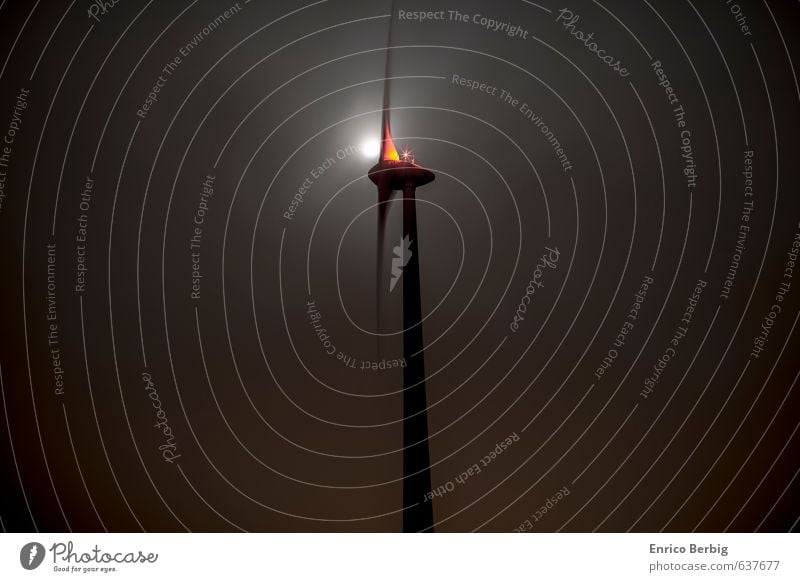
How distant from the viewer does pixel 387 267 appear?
1.60m

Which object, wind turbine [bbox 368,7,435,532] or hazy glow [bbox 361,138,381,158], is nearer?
wind turbine [bbox 368,7,435,532]

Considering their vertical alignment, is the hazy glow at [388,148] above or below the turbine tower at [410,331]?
above

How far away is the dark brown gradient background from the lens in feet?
4.74

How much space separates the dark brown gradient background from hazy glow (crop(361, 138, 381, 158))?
2 centimetres

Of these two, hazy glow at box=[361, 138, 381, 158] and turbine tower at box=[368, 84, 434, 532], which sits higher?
hazy glow at box=[361, 138, 381, 158]

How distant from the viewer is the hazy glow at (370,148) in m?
1.60

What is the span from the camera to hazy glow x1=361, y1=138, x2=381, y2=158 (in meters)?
1.60

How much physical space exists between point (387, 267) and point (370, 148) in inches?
11.9

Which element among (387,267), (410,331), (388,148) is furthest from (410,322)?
(388,148)

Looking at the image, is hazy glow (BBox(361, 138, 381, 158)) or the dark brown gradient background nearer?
the dark brown gradient background

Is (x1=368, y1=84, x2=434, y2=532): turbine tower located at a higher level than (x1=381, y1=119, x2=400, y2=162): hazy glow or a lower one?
lower

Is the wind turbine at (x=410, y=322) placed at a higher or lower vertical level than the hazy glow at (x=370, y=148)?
lower

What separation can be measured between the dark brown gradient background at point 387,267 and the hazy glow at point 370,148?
0.07 feet

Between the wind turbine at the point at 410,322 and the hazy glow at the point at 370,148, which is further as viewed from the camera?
the hazy glow at the point at 370,148
